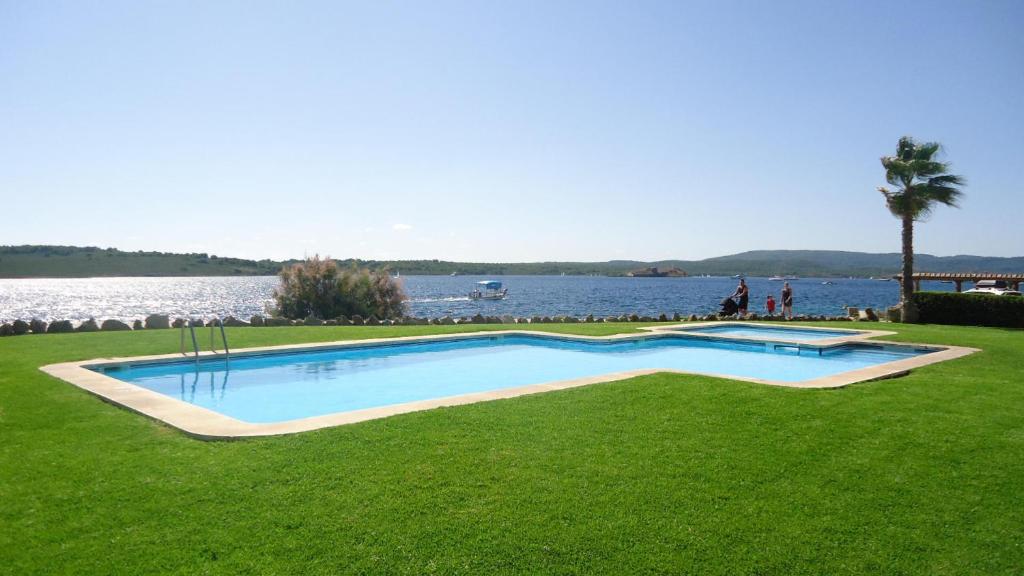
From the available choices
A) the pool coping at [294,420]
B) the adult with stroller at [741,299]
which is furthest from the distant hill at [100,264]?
the pool coping at [294,420]

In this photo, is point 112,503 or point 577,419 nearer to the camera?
point 112,503

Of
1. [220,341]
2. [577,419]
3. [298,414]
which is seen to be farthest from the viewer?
[220,341]

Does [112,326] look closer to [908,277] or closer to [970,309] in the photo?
[908,277]

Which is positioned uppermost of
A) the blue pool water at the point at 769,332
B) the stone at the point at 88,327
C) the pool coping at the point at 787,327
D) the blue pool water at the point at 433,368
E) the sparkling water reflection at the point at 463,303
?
the stone at the point at 88,327

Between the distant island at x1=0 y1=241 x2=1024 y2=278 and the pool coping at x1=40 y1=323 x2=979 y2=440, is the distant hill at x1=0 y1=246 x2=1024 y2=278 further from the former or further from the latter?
the pool coping at x1=40 y1=323 x2=979 y2=440

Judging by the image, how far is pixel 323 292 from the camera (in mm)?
28469

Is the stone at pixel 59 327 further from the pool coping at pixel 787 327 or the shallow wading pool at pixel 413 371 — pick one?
the pool coping at pixel 787 327

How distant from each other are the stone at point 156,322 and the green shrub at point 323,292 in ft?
32.1

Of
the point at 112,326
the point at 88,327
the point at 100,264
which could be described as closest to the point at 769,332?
the point at 112,326

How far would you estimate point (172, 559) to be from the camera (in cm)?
398

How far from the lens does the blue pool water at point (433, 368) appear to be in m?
10.4

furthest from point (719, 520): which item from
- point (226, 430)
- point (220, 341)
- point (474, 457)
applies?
point (220, 341)

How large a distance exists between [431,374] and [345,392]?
2.29 m

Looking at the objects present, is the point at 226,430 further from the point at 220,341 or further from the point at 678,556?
the point at 220,341
